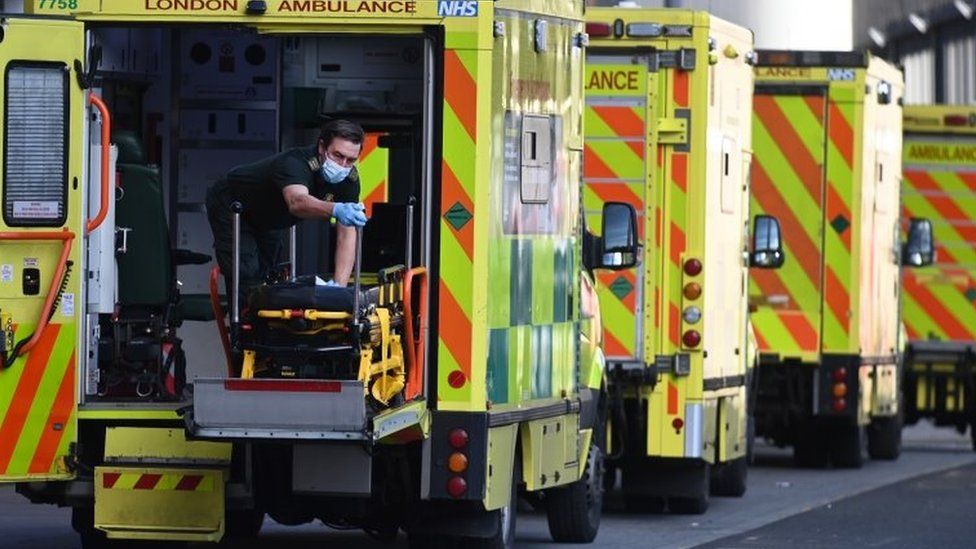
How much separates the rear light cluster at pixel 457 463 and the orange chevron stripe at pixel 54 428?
1631 mm

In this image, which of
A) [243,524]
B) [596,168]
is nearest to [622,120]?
[596,168]

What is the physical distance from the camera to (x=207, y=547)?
45.1 feet

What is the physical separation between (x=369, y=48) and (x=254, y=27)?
148cm

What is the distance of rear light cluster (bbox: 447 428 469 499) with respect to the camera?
430 inches

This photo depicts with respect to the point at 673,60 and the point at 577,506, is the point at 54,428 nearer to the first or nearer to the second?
the point at 577,506

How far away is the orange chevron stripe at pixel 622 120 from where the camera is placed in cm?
1575

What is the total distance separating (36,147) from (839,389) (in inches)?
415

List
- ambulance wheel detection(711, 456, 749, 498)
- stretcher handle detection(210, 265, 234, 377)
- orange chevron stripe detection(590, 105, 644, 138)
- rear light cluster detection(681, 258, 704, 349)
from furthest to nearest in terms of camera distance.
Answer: ambulance wheel detection(711, 456, 749, 498)
rear light cluster detection(681, 258, 704, 349)
orange chevron stripe detection(590, 105, 644, 138)
stretcher handle detection(210, 265, 234, 377)

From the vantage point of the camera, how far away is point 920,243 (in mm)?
22375

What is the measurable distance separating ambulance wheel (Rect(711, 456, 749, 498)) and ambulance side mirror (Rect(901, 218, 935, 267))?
15.9 ft

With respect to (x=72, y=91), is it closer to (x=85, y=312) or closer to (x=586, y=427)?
(x=85, y=312)

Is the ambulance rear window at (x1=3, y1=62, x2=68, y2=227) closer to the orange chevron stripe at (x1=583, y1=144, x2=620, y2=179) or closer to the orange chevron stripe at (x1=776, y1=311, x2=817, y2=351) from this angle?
the orange chevron stripe at (x1=583, y1=144, x2=620, y2=179)

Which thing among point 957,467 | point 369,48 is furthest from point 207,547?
point 957,467

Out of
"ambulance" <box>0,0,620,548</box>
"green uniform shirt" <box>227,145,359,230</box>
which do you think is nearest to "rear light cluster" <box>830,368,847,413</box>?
"ambulance" <box>0,0,620,548</box>
